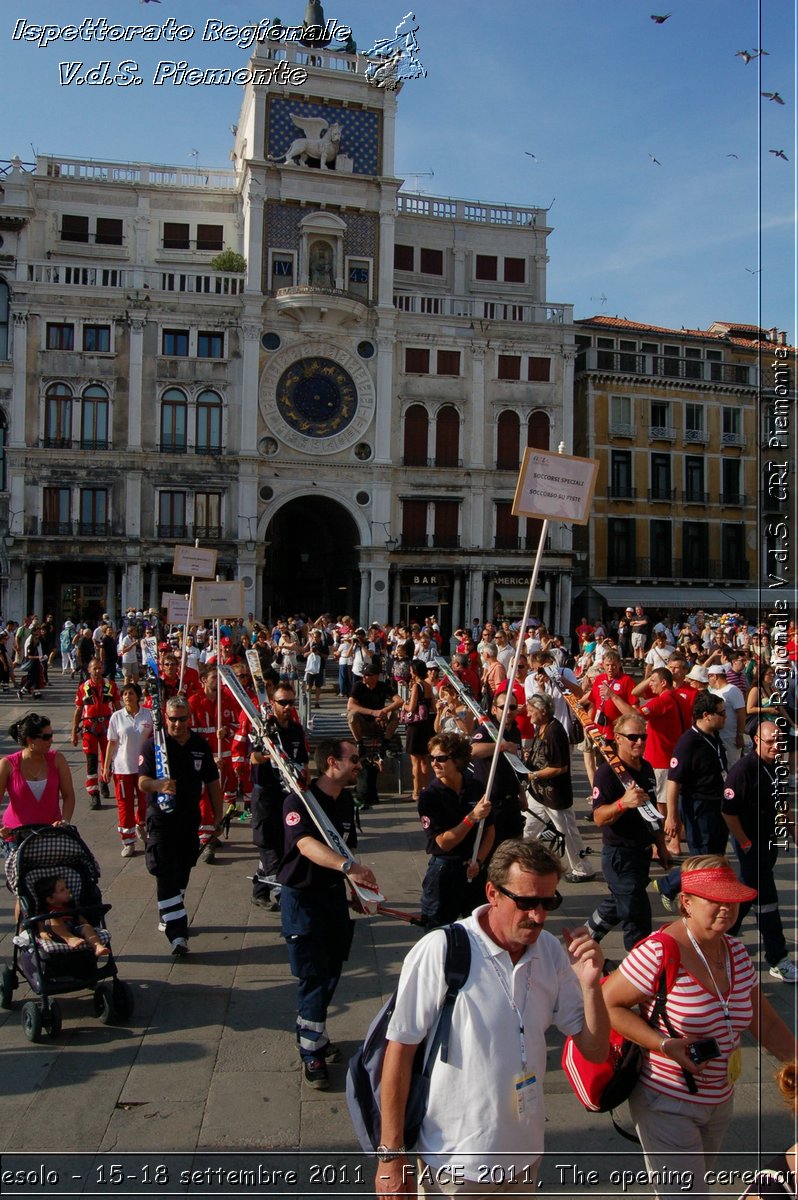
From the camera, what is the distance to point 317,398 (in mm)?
38000

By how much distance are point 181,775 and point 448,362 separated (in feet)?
112

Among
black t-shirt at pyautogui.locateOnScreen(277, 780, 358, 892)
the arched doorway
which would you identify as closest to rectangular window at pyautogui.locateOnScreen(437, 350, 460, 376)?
the arched doorway

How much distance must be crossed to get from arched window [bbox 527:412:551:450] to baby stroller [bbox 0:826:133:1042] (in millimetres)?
→ 35624

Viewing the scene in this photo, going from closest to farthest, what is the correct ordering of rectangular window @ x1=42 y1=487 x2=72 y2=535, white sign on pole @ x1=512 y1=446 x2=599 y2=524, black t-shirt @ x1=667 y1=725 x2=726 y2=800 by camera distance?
white sign on pole @ x1=512 y1=446 x2=599 y2=524
black t-shirt @ x1=667 y1=725 x2=726 y2=800
rectangular window @ x1=42 y1=487 x2=72 y2=535

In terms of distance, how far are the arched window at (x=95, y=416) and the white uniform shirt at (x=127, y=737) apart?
94.8 ft

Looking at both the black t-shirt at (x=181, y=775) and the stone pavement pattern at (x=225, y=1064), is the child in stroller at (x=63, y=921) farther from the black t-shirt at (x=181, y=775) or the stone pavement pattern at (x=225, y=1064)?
the black t-shirt at (x=181, y=775)

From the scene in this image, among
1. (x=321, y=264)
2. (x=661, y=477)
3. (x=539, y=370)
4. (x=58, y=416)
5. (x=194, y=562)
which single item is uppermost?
(x=321, y=264)

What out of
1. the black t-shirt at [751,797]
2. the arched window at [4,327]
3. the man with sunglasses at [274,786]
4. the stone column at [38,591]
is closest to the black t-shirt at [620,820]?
the black t-shirt at [751,797]

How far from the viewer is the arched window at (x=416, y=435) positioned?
128 ft

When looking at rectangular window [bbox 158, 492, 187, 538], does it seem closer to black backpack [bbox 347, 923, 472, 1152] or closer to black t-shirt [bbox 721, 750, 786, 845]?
black t-shirt [bbox 721, 750, 786, 845]

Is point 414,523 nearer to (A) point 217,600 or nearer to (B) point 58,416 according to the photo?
(B) point 58,416

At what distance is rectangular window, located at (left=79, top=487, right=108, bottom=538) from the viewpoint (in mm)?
35812

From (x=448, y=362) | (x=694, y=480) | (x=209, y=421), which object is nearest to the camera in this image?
(x=209, y=421)

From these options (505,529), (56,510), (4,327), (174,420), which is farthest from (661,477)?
(4,327)
